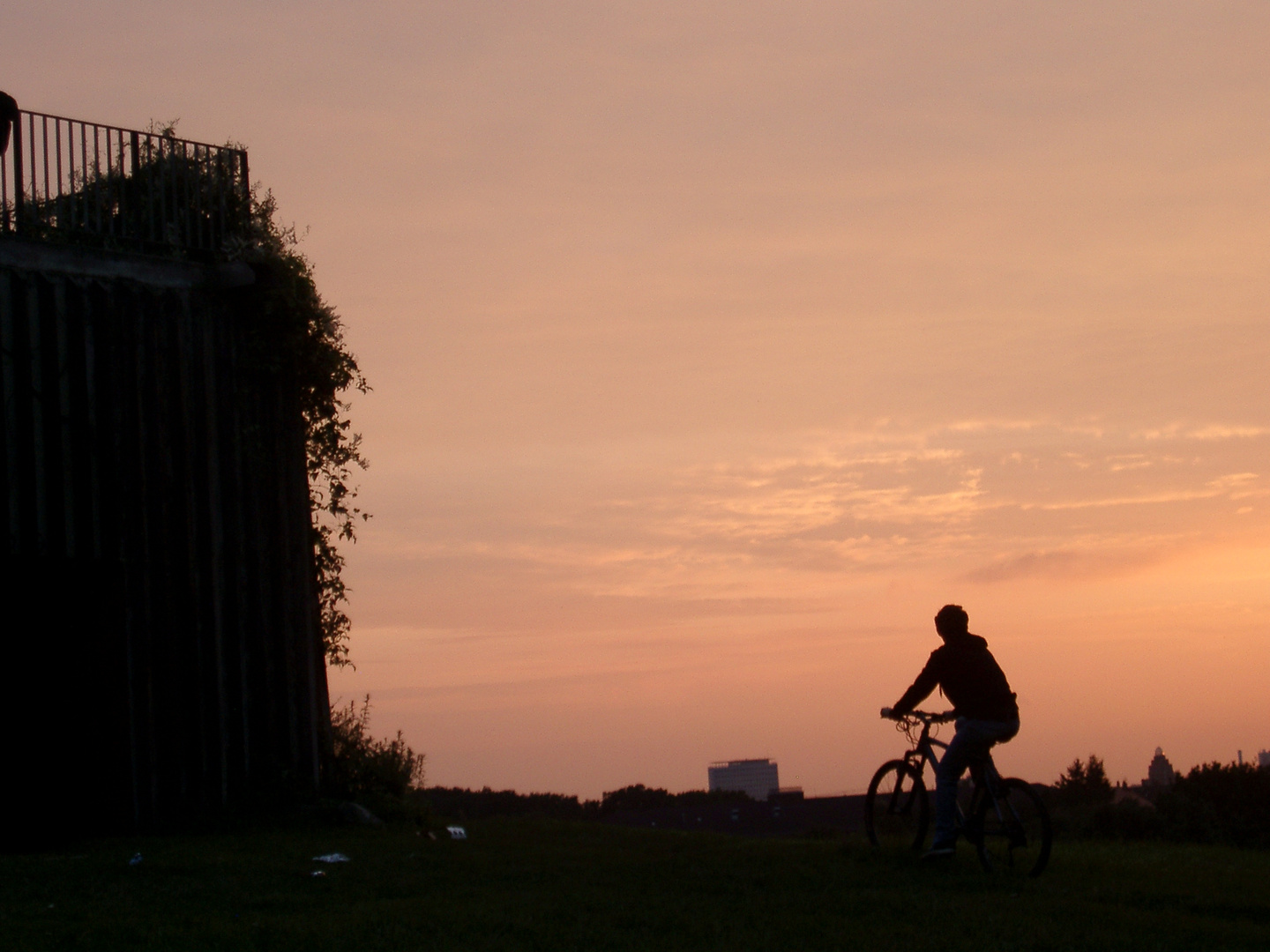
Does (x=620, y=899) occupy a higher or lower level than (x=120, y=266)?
lower

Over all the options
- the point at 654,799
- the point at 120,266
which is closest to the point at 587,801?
the point at 654,799

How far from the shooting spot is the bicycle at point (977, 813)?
9.34 m

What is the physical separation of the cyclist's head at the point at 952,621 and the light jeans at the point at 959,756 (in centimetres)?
65

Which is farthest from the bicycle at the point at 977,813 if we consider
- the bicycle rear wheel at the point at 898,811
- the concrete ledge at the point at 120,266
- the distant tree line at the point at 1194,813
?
the concrete ledge at the point at 120,266

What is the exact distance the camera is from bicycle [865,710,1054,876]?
368 inches

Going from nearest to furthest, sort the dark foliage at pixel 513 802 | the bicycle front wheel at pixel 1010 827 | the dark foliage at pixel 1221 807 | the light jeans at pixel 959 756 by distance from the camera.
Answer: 1. the bicycle front wheel at pixel 1010 827
2. the light jeans at pixel 959 756
3. the dark foliage at pixel 1221 807
4. the dark foliage at pixel 513 802

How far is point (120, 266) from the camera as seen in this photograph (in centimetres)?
1378

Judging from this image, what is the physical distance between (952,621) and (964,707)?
0.65 meters

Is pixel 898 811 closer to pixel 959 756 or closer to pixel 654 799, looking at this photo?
pixel 959 756

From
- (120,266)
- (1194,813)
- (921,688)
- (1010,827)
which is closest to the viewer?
(1010,827)

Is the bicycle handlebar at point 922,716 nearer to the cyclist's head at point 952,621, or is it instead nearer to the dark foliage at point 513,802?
the cyclist's head at point 952,621

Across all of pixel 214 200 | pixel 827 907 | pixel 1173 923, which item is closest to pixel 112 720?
pixel 214 200

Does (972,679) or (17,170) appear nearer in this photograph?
(972,679)

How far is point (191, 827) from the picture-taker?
13.2 m
